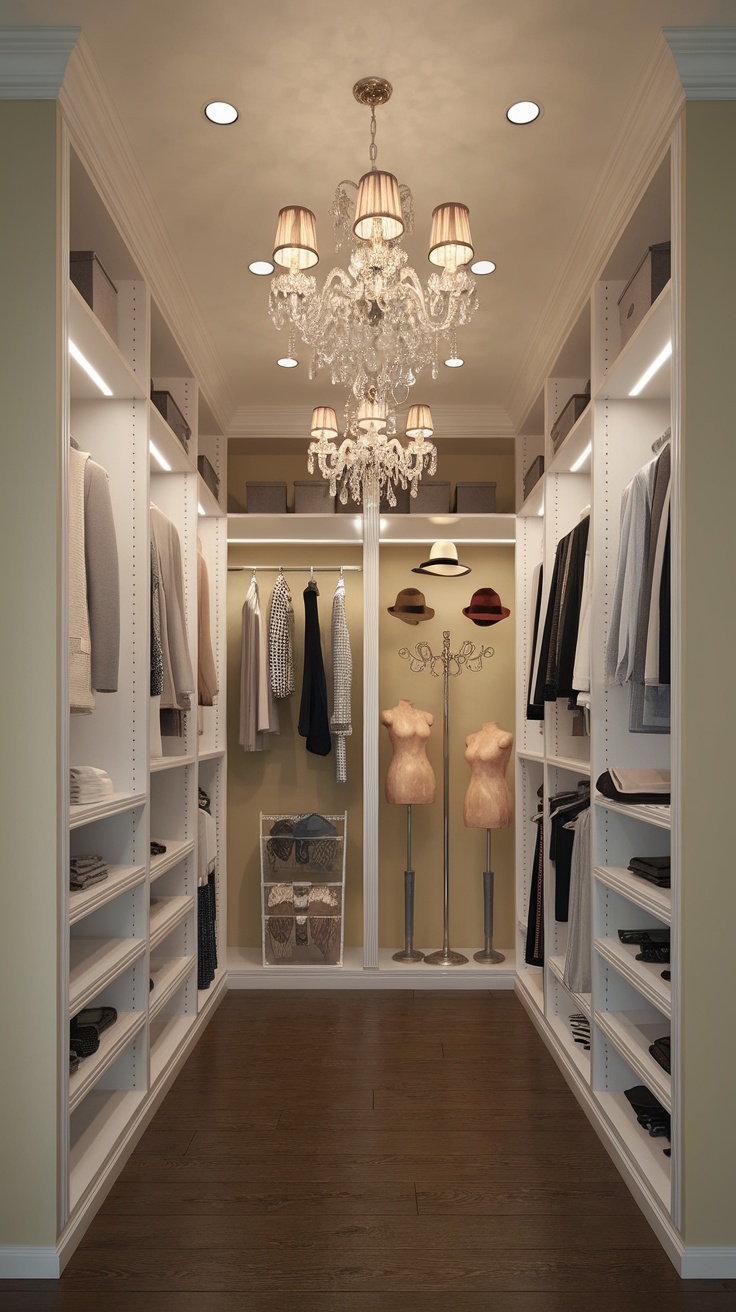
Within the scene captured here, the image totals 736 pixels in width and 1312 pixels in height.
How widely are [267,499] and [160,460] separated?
1.32 m

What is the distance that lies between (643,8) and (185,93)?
3.82 ft

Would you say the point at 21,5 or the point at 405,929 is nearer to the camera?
the point at 21,5

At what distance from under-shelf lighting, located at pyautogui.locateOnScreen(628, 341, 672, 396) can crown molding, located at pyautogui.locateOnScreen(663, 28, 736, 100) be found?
2.05ft

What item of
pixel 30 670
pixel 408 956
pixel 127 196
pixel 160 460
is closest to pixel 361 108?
pixel 127 196

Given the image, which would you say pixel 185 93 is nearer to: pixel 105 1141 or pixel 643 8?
pixel 643 8

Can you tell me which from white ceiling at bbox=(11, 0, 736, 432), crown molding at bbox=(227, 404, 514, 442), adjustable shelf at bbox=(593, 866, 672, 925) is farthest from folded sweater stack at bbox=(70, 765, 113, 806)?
crown molding at bbox=(227, 404, 514, 442)

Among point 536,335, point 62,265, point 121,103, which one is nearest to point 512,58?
point 121,103

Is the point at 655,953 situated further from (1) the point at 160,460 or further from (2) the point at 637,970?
(1) the point at 160,460

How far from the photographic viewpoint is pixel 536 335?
4207mm

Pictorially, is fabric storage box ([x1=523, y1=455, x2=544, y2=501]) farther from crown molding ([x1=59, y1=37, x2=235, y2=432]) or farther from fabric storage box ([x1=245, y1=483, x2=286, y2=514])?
crown molding ([x1=59, y1=37, x2=235, y2=432])

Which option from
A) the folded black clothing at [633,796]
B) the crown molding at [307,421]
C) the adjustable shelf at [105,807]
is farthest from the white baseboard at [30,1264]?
the crown molding at [307,421]

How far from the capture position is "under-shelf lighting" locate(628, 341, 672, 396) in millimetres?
2842

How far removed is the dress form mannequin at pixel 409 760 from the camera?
494 centimetres

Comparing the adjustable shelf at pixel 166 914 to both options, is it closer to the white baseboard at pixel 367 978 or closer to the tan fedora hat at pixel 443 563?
the white baseboard at pixel 367 978
